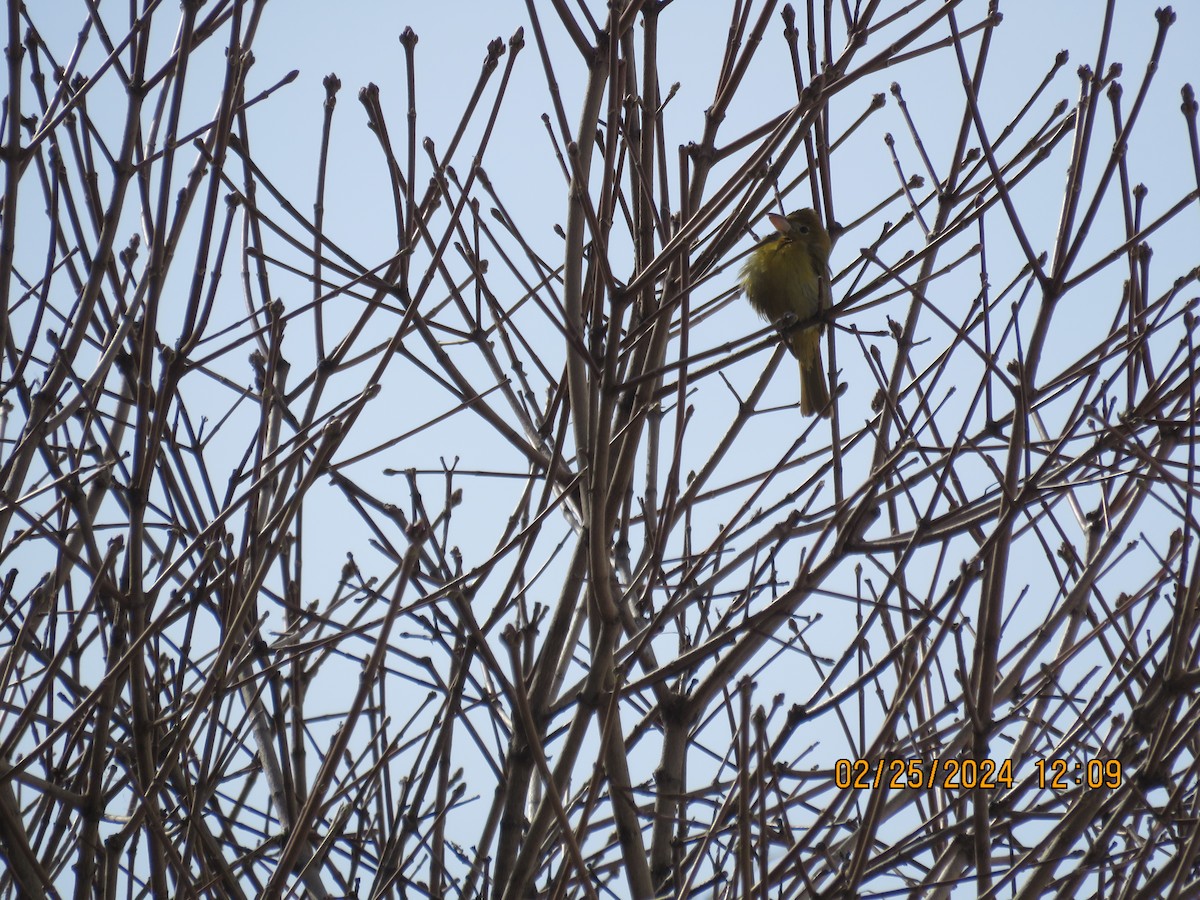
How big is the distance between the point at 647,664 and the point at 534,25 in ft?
5.87

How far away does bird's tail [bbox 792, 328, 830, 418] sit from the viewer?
5.11 meters

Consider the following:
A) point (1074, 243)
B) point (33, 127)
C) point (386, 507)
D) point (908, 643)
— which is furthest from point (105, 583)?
point (1074, 243)

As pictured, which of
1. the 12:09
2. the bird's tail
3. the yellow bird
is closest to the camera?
the 12:09

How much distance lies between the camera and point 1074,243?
2.28 metres

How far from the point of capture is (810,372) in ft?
17.4

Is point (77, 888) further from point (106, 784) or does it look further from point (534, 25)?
point (534, 25)

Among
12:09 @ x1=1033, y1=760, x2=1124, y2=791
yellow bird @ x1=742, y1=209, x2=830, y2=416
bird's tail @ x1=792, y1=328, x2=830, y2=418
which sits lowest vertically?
12:09 @ x1=1033, y1=760, x2=1124, y2=791
